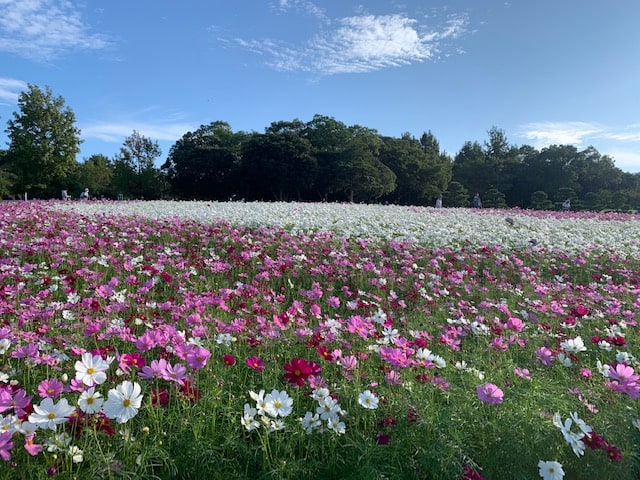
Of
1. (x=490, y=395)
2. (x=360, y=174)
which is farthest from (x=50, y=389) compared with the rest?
(x=360, y=174)

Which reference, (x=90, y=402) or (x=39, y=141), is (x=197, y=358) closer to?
(x=90, y=402)

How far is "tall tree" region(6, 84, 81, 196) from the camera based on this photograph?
2905cm

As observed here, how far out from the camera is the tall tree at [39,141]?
29.0m

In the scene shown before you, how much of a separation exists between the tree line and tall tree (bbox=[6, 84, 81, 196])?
65mm

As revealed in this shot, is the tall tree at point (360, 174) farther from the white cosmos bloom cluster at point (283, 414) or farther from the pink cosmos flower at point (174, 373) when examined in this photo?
the pink cosmos flower at point (174, 373)

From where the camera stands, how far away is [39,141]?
29.8 meters

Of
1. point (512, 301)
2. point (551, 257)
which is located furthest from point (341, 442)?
point (551, 257)

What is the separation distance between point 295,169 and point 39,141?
17.6 metres

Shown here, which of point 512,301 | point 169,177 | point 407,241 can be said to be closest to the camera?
point 512,301

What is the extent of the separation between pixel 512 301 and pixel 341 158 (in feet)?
102

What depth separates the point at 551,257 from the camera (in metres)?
7.55

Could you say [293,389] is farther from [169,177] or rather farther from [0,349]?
[169,177]

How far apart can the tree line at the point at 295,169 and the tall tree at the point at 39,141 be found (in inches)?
2.6

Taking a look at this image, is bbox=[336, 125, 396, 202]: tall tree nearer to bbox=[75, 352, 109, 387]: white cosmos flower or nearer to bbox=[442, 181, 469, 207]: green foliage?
bbox=[442, 181, 469, 207]: green foliage
